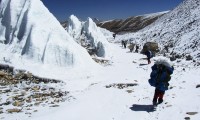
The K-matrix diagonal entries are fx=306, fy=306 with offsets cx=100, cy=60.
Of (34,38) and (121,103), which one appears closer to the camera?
(121,103)

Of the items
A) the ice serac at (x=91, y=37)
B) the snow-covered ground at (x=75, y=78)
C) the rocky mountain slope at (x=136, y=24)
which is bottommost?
the snow-covered ground at (x=75, y=78)

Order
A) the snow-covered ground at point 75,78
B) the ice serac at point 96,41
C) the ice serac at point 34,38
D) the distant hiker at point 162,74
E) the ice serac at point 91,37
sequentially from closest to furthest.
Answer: the snow-covered ground at point 75,78 → the distant hiker at point 162,74 → the ice serac at point 34,38 → the ice serac at point 96,41 → the ice serac at point 91,37

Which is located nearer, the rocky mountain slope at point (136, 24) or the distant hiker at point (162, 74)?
the distant hiker at point (162, 74)

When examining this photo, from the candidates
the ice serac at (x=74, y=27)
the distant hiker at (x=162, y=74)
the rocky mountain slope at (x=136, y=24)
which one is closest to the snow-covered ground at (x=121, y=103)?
the distant hiker at (x=162, y=74)

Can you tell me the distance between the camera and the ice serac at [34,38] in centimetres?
2322

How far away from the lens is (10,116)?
13234 mm

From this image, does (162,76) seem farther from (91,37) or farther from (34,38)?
(91,37)

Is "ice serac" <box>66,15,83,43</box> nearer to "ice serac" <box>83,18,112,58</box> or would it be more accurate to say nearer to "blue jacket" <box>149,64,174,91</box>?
"ice serac" <box>83,18,112,58</box>

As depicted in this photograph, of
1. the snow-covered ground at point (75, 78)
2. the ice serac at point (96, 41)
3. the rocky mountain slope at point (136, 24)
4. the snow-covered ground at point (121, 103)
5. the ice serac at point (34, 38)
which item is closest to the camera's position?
the snow-covered ground at point (121, 103)

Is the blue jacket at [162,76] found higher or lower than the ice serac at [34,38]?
lower

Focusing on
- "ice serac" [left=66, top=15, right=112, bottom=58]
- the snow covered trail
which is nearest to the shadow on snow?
the snow covered trail

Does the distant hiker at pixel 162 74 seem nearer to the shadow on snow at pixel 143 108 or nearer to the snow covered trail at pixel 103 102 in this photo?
the shadow on snow at pixel 143 108

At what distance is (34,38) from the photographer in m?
23.7

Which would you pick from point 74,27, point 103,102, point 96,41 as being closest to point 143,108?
point 103,102
